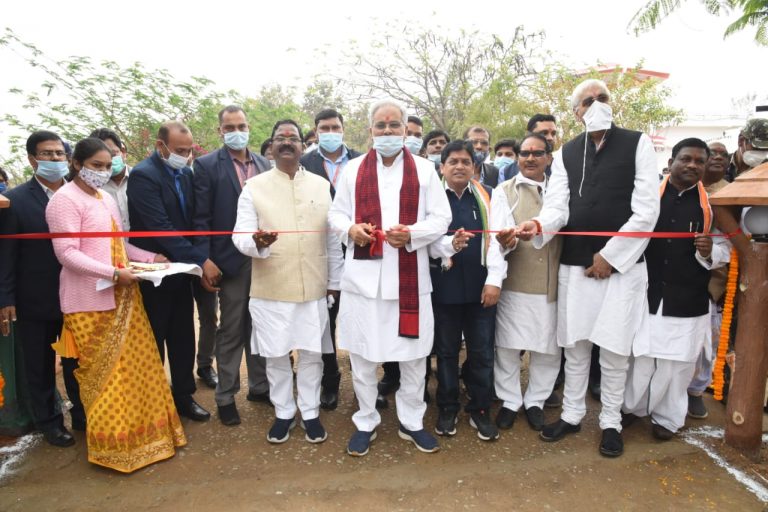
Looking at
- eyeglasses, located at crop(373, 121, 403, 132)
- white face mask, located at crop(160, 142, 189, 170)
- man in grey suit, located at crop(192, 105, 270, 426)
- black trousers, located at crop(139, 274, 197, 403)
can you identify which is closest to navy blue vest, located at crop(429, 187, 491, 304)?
eyeglasses, located at crop(373, 121, 403, 132)

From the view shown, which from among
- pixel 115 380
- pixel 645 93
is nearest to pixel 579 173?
pixel 115 380

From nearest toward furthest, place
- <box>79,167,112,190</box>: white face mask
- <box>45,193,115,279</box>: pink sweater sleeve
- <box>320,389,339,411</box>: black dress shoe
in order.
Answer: <box>45,193,115,279</box>: pink sweater sleeve → <box>79,167,112,190</box>: white face mask → <box>320,389,339,411</box>: black dress shoe

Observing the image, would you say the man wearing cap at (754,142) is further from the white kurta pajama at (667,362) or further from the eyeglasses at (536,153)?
the eyeglasses at (536,153)

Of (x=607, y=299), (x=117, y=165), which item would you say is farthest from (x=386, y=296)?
(x=117, y=165)

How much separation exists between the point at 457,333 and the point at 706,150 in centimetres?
212

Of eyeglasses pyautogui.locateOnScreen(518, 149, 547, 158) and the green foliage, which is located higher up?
the green foliage

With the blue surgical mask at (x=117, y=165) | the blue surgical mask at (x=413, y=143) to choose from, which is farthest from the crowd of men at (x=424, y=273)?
the blue surgical mask at (x=413, y=143)

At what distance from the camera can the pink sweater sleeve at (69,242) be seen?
3172 mm

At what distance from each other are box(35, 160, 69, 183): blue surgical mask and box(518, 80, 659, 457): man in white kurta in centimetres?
322

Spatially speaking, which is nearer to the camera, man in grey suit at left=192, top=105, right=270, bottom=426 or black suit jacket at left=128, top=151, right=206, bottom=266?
black suit jacket at left=128, top=151, right=206, bottom=266

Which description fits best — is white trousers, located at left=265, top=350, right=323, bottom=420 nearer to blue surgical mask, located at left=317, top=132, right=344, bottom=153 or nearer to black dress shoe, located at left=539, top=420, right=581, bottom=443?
black dress shoe, located at left=539, top=420, right=581, bottom=443

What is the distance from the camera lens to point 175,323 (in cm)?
395

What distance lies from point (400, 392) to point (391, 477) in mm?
611

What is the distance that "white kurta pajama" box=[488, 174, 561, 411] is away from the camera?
3.71 m
